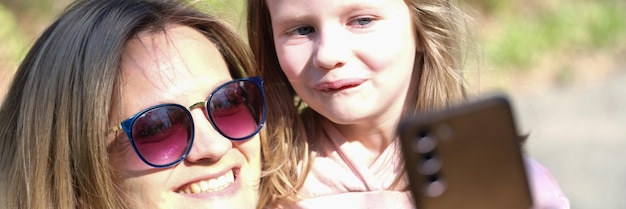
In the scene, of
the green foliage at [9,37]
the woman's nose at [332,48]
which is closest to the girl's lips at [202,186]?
the woman's nose at [332,48]

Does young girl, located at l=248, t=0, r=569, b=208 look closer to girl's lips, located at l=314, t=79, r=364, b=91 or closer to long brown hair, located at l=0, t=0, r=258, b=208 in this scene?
girl's lips, located at l=314, t=79, r=364, b=91

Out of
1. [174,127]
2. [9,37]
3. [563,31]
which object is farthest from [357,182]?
[563,31]

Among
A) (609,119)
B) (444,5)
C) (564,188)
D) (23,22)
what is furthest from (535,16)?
(444,5)

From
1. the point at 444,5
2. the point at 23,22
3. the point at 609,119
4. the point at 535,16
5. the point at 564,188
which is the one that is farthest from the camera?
the point at 535,16

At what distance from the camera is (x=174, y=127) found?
6.98 ft

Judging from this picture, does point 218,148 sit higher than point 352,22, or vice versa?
point 352,22

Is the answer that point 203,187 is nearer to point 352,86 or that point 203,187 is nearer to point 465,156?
point 352,86

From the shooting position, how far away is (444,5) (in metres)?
2.43

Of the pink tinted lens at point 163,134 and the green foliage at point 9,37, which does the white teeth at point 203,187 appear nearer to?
the pink tinted lens at point 163,134

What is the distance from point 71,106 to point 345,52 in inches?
25.2

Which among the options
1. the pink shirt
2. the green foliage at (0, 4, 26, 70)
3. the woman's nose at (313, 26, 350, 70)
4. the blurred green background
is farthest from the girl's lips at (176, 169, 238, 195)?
the green foliage at (0, 4, 26, 70)

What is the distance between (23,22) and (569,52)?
3541mm

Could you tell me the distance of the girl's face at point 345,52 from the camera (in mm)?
2119

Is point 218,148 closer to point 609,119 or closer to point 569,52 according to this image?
point 609,119
